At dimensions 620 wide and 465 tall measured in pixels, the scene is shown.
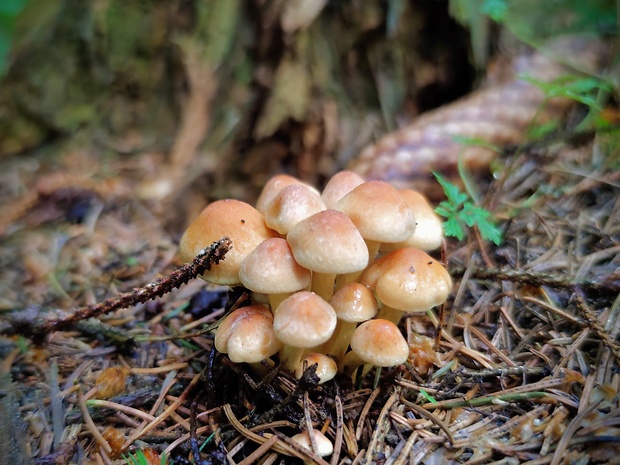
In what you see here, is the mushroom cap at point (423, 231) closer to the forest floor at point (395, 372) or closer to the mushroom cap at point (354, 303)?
the forest floor at point (395, 372)

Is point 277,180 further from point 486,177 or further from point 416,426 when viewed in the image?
point 486,177

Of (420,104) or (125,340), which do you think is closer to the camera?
(125,340)

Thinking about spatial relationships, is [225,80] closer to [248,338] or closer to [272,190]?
[272,190]

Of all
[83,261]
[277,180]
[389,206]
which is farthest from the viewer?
[83,261]

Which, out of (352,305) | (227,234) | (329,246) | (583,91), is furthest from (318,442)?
(583,91)

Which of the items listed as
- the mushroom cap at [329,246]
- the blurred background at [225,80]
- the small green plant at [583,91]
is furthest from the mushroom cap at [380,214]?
the blurred background at [225,80]

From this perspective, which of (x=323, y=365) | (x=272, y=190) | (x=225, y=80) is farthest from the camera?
(x=225, y=80)

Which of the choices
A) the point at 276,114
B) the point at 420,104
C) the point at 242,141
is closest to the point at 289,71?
the point at 276,114
